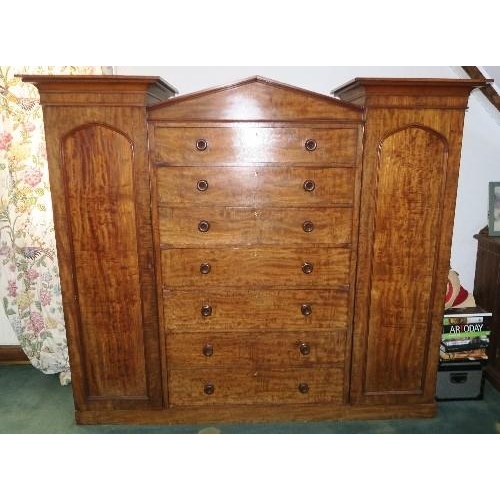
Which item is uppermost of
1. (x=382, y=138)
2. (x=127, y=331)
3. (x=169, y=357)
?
(x=382, y=138)

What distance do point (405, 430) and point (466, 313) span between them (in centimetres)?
84

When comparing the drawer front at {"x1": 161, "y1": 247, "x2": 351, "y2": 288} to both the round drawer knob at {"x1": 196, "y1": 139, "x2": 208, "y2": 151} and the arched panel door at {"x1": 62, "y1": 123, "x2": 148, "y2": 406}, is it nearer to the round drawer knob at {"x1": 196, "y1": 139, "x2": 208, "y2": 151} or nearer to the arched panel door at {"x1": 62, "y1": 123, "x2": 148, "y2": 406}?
the arched panel door at {"x1": 62, "y1": 123, "x2": 148, "y2": 406}

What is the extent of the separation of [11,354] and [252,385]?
2.00m

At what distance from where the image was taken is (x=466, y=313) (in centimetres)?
266

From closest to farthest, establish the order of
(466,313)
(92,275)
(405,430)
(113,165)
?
1. (113,165)
2. (92,275)
3. (405,430)
4. (466,313)

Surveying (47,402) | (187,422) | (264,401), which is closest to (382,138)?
(264,401)

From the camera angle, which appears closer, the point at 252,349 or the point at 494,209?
the point at 252,349

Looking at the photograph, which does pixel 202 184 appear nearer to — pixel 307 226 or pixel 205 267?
pixel 205 267

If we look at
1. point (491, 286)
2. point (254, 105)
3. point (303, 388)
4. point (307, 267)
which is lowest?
point (303, 388)

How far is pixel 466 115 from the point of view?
9.47 feet

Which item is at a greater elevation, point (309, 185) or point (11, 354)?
point (309, 185)

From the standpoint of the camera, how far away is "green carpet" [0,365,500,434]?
2.43m

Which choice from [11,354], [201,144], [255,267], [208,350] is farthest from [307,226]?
[11,354]

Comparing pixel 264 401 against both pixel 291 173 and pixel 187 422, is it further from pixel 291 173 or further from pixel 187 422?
pixel 291 173
